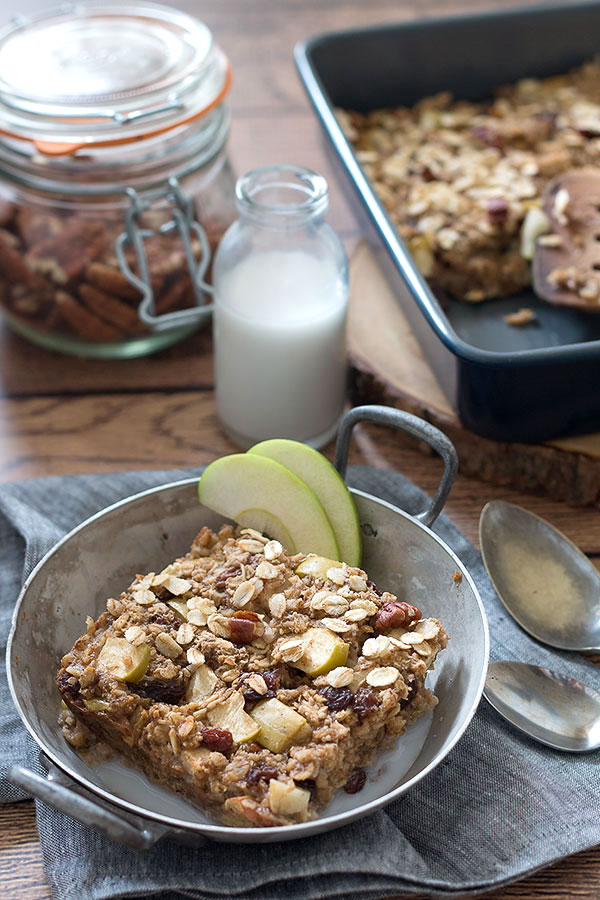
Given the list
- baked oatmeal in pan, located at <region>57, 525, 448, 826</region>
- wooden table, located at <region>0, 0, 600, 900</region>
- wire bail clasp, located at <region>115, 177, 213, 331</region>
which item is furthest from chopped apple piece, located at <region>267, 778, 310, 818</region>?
wire bail clasp, located at <region>115, 177, 213, 331</region>

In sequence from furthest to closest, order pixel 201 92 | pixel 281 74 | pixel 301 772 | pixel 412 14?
pixel 412 14 < pixel 281 74 < pixel 201 92 < pixel 301 772

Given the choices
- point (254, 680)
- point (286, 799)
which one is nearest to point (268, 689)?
point (254, 680)

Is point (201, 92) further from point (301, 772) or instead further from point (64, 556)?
point (301, 772)

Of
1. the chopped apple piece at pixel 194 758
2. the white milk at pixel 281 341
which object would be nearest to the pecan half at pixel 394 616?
the chopped apple piece at pixel 194 758

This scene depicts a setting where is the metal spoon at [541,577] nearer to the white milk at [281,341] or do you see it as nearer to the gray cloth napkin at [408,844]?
the gray cloth napkin at [408,844]

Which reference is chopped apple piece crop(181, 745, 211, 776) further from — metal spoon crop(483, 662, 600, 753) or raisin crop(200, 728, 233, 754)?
metal spoon crop(483, 662, 600, 753)

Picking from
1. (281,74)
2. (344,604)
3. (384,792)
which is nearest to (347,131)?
(281,74)

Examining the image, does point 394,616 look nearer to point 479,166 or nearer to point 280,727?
point 280,727
